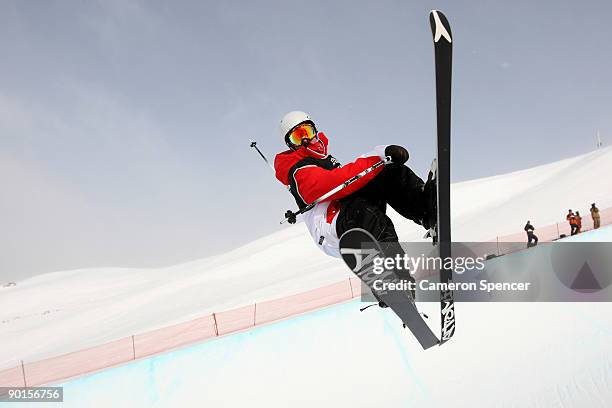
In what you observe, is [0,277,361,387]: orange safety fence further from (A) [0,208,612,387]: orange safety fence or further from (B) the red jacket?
(B) the red jacket

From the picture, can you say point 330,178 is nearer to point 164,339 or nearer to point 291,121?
point 291,121

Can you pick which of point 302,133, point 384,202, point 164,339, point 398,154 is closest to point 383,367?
point 384,202

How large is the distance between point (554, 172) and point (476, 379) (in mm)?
54948

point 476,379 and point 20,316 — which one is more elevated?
point 20,316

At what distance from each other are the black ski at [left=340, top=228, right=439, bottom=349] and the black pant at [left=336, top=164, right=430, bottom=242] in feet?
0.15

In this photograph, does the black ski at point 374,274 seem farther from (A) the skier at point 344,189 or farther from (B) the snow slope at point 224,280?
(B) the snow slope at point 224,280

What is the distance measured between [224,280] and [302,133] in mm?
36306

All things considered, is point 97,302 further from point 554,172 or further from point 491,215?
point 554,172

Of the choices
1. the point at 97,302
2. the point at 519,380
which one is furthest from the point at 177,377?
the point at 97,302

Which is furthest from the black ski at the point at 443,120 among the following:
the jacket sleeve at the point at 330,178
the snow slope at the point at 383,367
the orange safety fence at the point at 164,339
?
the orange safety fence at the point at 164,339

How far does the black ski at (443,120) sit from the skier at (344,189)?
0.18 meters

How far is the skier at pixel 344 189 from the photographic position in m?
2.11

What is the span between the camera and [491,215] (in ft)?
130

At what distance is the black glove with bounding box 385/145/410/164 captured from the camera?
2.03 meters
